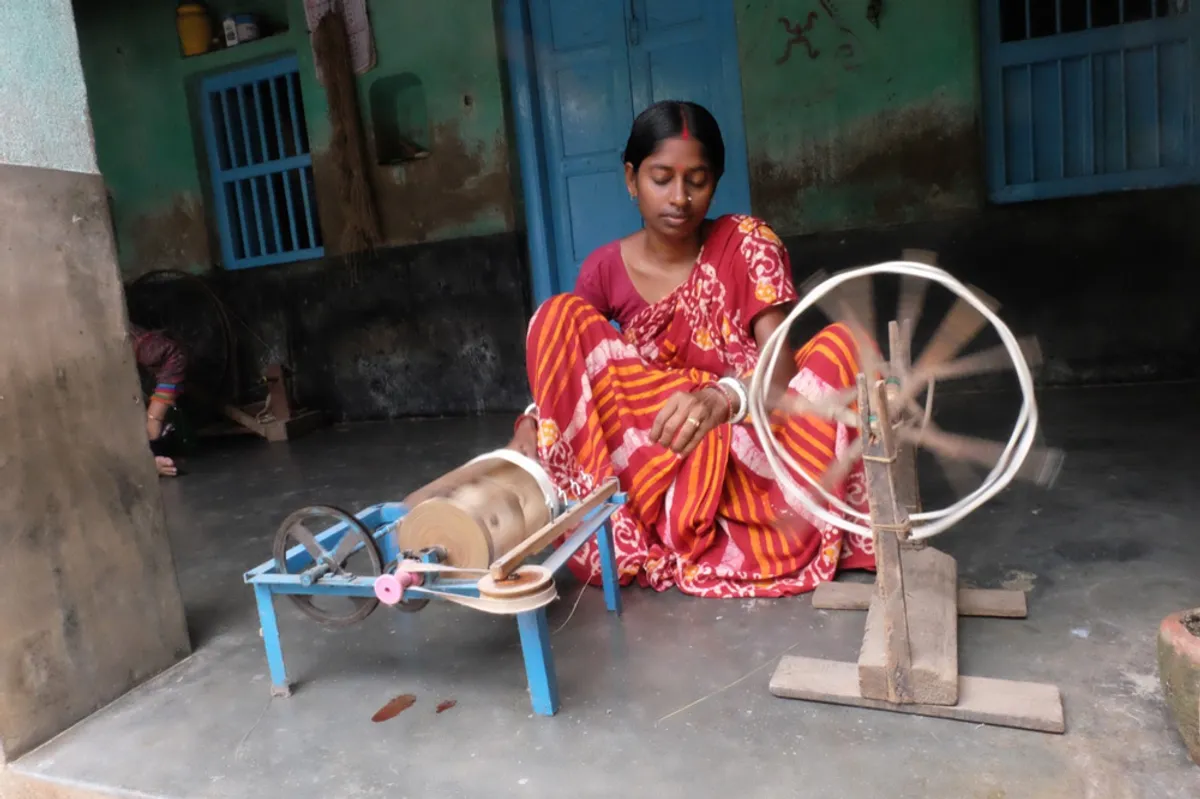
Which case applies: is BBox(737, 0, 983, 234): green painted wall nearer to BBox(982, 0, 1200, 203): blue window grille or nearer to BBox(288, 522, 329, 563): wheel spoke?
BBox(982, 0, 1200, 203): blue window grille

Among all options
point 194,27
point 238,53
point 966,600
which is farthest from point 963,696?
point 194,27

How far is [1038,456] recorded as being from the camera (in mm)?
3105

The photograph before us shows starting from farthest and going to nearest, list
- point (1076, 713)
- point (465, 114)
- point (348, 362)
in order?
point (348, 362), point (465, 114), point (1076, 713)

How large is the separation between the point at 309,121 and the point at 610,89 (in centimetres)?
212

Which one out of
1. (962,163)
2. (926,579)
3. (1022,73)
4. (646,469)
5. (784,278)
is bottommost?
(926,579)

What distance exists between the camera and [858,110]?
4762mm

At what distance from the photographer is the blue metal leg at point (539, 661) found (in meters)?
1.73

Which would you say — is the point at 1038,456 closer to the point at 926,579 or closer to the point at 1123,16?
the point at 926,579

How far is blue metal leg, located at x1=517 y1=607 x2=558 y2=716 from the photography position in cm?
173

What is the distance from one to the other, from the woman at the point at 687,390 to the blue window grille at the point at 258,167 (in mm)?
4517

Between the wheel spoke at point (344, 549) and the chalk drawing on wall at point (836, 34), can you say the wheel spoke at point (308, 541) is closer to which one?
the wheel spoke at point (344, 549)

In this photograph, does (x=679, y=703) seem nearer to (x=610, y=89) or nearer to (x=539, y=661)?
(x=539, y=661)

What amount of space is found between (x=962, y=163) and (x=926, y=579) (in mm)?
3318

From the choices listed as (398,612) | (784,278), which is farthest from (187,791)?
(784,278)
